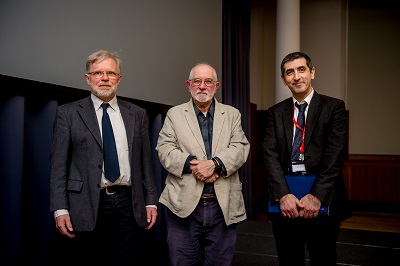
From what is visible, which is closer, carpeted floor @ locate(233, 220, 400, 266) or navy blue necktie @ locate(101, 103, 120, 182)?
navy blue necktie @ locate(101, 103, 120, 182)

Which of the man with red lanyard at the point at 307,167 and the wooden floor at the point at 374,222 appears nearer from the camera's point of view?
the man with red lanyard at the point at 307,167

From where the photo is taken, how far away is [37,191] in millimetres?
1939

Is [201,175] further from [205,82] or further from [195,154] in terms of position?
[205,82]

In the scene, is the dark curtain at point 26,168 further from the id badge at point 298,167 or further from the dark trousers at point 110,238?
the id badge at point 298,167

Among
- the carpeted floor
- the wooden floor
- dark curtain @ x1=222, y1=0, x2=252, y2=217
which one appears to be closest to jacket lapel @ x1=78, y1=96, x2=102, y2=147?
the carpeted floor

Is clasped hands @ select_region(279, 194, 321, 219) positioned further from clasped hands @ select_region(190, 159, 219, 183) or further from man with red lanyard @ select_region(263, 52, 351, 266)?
clasped hands @ select_region(190, 159, 219, 183)

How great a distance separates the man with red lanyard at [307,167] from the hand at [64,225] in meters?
0.97

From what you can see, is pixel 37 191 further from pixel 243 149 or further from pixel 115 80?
pixel 243 149

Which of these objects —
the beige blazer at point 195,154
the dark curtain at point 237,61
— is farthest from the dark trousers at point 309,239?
the dark curtain at point 237,61

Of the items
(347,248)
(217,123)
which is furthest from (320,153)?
(347,248)

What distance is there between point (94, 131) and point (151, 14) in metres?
1.87

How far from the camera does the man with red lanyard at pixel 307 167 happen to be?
5.79ft

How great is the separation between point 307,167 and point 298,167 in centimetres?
4

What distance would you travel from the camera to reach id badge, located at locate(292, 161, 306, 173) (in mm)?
1810
